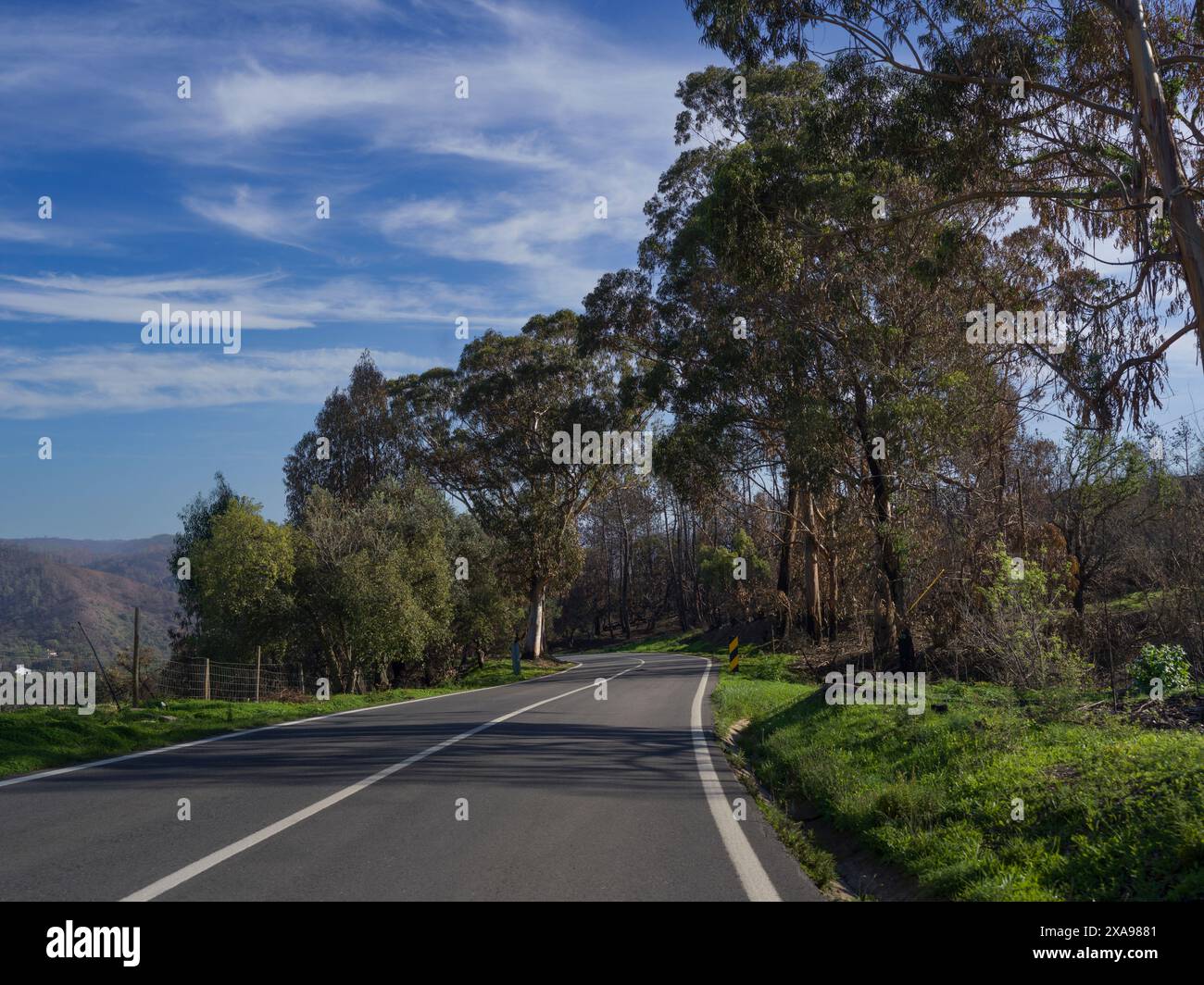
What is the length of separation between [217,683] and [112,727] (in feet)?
38.4

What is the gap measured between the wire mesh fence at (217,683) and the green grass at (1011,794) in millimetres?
14151

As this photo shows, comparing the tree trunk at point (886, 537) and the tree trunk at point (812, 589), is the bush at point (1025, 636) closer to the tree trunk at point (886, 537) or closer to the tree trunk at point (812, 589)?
the tree trunk at point (886, 537)

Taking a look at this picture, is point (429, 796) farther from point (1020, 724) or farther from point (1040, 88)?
point (1040, 88)

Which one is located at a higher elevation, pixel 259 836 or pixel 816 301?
pixel 816 301

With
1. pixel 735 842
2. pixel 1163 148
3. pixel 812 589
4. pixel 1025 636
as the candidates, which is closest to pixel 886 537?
pixel 1025 636

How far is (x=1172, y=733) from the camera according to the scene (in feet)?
28.9

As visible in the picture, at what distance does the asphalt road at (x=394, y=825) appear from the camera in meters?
5.53

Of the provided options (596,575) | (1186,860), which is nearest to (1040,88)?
(1186,860)

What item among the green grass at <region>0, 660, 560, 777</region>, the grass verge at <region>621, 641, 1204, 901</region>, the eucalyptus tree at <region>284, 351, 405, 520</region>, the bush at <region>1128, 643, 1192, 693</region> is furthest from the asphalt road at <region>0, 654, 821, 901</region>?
the eucalyptus tree at <region>284, 351, 405, 520</region>

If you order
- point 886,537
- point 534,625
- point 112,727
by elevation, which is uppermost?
point 886,537

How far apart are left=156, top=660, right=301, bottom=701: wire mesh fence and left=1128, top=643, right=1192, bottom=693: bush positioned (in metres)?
16.6

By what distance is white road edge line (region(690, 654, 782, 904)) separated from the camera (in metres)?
5.65

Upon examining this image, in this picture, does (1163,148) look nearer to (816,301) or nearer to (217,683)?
(816,301)

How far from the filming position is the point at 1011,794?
7414 millimetres
